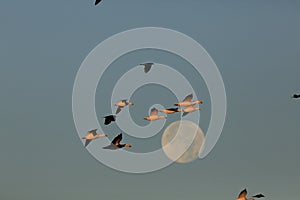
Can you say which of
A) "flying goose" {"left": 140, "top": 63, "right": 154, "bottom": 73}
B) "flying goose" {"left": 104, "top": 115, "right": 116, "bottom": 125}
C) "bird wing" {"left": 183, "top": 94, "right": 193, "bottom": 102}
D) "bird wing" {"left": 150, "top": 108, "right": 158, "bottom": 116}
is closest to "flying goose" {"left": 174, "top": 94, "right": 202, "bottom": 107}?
"bird wing" {"left": 183, "top": 94, "right": 193, "bottom": 102}

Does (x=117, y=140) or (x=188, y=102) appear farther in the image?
(x=188, y=102)

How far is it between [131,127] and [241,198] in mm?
1613

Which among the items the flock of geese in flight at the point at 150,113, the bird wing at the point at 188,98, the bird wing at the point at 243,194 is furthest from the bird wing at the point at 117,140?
the bird wing at the point at 243,194

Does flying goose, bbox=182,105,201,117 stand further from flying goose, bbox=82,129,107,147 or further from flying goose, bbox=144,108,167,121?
flying goose, bbox=82,129,107,147

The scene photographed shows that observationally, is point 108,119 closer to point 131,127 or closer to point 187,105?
point 131,127

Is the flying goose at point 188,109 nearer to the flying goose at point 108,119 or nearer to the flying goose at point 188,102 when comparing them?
the flying goose at point 188,102

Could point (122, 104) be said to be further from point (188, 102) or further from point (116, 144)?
point (188, 102)

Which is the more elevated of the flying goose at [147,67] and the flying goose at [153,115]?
the flying goose at [147,67]

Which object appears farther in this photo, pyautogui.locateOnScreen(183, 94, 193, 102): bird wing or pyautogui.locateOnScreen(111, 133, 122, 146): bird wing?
pyautogui.locateOnScreen(183, 94, 193, 102): bird wing

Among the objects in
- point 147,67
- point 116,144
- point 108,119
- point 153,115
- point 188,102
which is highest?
point 147,67

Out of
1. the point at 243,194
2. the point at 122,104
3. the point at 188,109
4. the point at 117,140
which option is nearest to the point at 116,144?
the point at 117,140

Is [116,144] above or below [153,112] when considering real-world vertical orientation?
below

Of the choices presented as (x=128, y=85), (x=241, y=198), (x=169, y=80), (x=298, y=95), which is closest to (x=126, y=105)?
(x=128, y=85)

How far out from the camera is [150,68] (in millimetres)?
5941
